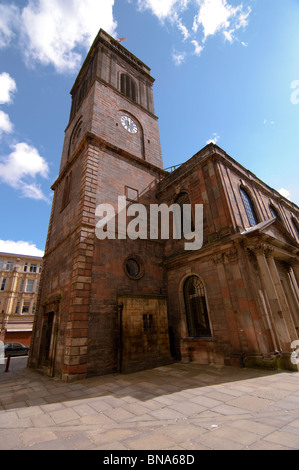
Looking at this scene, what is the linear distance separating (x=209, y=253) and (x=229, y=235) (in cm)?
134

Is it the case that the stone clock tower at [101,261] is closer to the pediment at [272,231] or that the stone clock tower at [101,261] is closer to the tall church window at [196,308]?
the tall church window at [196,308]

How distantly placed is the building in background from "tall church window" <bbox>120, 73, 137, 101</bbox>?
2947 centimetres

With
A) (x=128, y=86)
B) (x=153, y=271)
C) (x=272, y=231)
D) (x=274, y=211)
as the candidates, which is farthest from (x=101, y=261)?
(x=128, y=86)

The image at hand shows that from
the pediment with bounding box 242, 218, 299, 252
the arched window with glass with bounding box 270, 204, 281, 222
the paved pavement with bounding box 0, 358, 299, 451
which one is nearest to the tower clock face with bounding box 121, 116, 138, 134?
the pediment with bounding box 242, 218, 299, 252

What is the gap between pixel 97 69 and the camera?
56.7 feet

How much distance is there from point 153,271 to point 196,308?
3.12m

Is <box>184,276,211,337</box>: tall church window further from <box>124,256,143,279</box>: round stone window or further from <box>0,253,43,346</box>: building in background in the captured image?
<box>0,253,43,346</box>: building in background

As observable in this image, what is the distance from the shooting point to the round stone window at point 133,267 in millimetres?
11531

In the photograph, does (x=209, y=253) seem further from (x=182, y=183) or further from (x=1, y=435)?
(x=1, y=435)

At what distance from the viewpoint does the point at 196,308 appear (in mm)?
11297

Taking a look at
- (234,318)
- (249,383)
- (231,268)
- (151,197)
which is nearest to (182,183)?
(151,197)

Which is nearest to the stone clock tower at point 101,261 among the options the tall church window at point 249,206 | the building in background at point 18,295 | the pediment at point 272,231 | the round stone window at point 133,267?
the round stone window at point 133,267

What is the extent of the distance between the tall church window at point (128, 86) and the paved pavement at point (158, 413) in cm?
2069

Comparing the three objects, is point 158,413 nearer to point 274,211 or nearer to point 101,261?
point 101,261
